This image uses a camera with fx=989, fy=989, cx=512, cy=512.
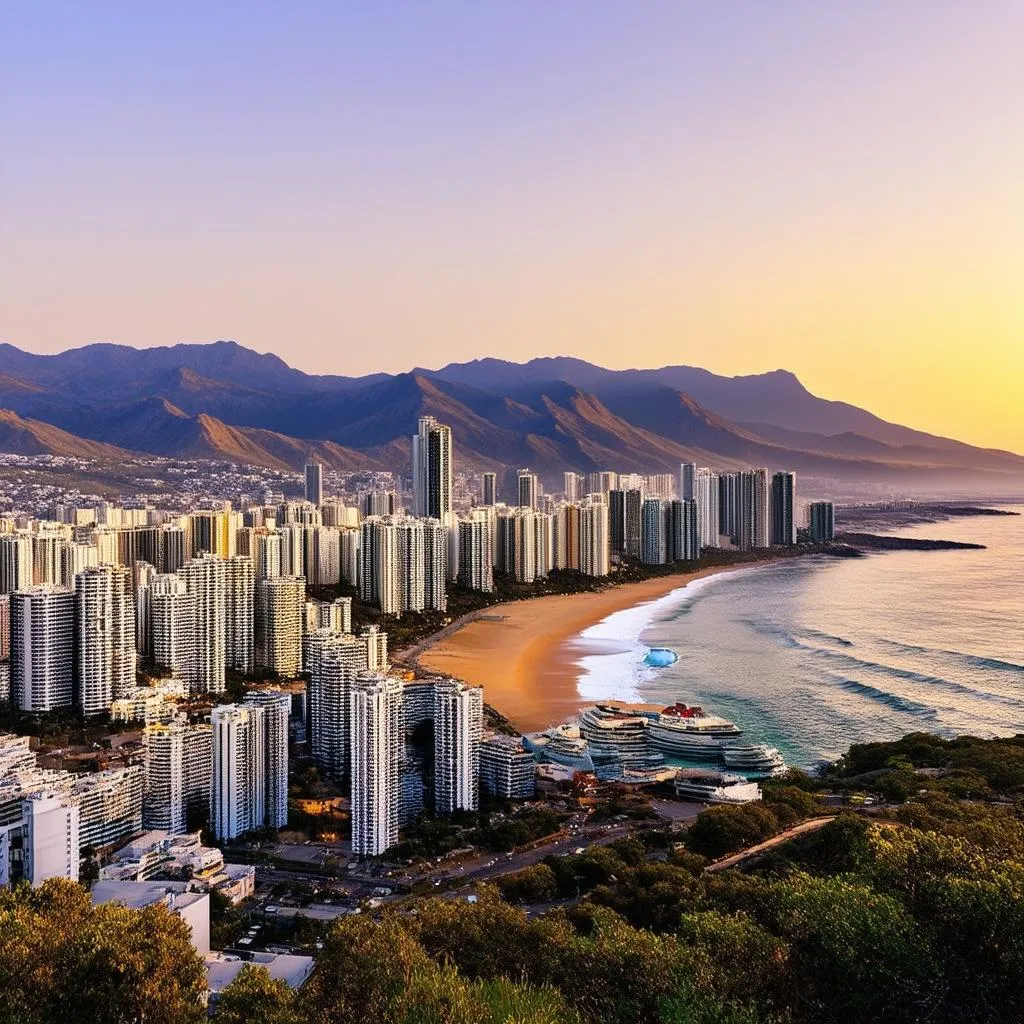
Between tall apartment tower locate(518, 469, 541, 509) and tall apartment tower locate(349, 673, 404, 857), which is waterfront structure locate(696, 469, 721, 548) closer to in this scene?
tall apartment tower locate(518, 469, 541, 509)

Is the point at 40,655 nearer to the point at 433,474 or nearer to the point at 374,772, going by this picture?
the point at 374,772

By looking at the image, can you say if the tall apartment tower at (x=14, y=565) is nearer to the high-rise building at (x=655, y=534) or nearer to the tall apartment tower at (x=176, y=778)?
the tall apartment tower at (x=176, y=778)

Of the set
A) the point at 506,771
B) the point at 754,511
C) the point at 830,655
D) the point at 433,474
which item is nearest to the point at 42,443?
the point at 433,474

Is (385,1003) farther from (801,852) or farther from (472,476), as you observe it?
(472,476)

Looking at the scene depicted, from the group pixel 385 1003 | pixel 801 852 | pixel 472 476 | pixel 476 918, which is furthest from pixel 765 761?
pixel 472 476

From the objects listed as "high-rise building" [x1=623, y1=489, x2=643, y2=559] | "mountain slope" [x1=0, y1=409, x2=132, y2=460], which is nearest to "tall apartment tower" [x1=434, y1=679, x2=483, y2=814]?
"high-rise building" [x1=623, y1=489, x2=643, y2=559]
